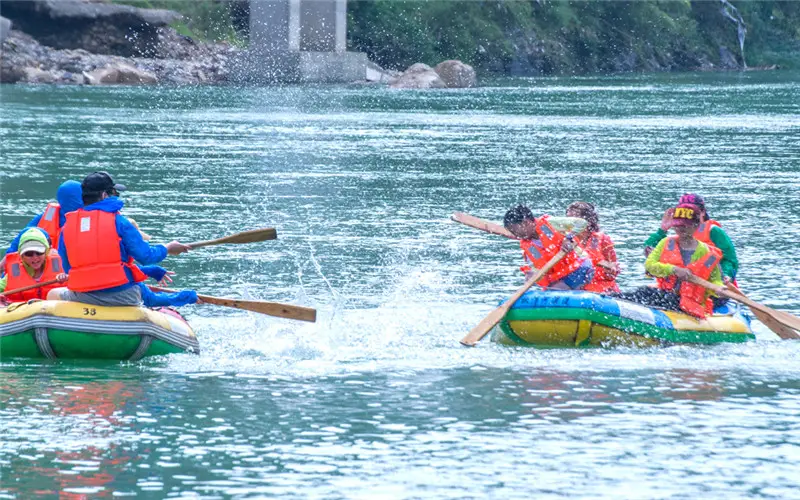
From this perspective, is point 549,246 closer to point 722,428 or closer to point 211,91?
point 722,428

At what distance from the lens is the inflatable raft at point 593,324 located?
13.8m

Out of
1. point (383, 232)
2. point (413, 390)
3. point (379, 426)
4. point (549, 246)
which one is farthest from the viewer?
point (383, 232)

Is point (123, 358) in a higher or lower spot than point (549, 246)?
lower

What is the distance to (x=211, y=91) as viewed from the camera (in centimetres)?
6662

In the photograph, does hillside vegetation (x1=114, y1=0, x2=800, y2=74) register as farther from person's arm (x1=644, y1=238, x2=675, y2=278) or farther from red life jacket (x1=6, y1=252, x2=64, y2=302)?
person's arm (x1=644, y1=238, x2=675, y2=278)

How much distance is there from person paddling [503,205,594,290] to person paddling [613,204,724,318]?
0.43m

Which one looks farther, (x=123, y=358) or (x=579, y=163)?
(x=579, y=163)

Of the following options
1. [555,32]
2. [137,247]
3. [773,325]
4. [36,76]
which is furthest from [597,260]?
[555,32]

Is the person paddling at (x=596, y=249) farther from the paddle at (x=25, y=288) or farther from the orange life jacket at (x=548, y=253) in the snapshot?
the paddle at (x=25, y=288)

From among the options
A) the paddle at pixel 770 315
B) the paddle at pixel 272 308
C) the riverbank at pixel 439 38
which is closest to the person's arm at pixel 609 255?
the paddle at pixel 770 315

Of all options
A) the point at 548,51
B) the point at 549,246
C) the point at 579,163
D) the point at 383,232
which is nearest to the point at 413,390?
the point at 549,246

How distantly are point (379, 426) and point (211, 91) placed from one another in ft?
186

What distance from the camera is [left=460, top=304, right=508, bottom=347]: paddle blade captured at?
13633mm

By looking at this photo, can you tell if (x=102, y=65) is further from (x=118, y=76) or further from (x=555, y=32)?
(x=555, y=32)
